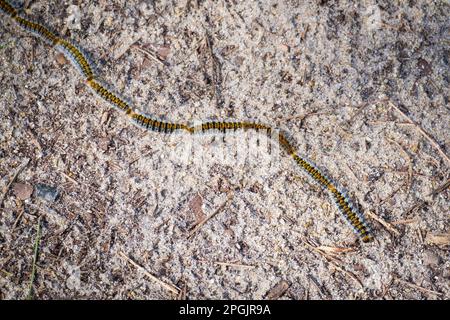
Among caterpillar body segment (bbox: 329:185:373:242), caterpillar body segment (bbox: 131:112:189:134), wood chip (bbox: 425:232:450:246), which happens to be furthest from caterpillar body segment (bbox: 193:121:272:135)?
wood chip (bbox: 425:232:450:246)

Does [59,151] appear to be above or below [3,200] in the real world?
above

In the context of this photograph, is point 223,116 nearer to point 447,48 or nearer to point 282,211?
point 282,211

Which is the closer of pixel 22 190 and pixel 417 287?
pixel 417 287

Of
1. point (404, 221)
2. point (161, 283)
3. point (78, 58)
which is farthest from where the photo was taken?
point (78, 58)

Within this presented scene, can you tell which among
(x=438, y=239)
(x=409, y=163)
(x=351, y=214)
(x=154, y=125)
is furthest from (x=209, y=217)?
(x=438, y=239)

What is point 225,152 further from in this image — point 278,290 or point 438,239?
point 438,239
